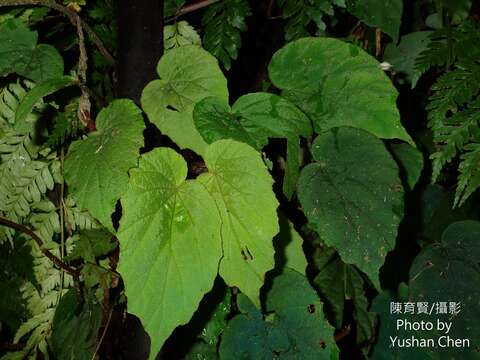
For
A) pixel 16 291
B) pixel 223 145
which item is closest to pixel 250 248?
pixel 223 145

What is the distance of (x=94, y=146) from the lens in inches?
18.5

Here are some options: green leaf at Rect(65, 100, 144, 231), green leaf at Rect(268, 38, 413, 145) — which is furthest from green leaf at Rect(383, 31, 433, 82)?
green leaf at Rect(65, 100, 144, 231)

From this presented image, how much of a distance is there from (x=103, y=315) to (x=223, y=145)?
1.30ft

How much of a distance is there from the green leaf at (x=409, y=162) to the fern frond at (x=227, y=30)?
268 millimetres

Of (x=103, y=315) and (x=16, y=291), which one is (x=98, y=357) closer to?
(x=103, y=315)

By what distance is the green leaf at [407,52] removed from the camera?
30.2 inches

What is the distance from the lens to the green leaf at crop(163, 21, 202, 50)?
67cm

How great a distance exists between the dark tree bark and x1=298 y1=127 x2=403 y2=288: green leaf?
203 mm

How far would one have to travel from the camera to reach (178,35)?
0.67m

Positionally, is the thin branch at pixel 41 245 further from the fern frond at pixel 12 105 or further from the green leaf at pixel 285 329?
the green leaf at pixel 285 329

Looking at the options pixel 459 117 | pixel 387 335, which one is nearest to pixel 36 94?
pixel 459 117

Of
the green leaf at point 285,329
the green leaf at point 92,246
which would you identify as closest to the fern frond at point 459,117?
the green leaf at point 285,329

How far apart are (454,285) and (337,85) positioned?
15.4 inches

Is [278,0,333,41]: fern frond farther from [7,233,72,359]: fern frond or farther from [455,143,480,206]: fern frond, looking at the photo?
[7,233,72,359]: fern frond
